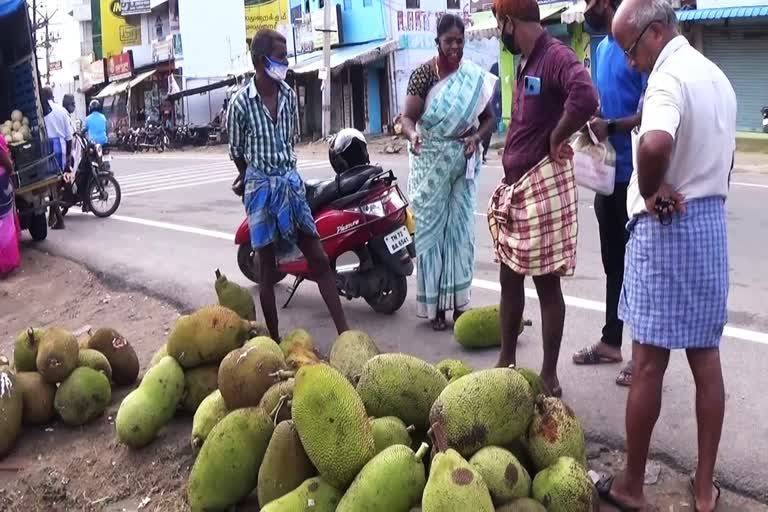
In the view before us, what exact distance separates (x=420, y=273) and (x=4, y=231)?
4851 millimetres

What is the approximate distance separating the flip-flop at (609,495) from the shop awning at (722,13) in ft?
53.1

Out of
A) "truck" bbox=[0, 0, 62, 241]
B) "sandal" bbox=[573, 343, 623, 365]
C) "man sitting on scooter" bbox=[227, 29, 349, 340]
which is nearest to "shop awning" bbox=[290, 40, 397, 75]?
"truck" bbox=[0, 0, 62, 241]

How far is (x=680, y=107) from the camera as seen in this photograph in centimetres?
277

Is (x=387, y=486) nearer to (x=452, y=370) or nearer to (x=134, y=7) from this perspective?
(x=452, y=370)

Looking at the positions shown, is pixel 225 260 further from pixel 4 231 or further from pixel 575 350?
pixel 575 350

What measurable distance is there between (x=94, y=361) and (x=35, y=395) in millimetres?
326

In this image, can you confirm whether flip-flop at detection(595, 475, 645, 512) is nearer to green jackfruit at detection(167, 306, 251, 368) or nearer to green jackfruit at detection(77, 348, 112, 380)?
green jackfruit at detection(167, 306, 251, 368)

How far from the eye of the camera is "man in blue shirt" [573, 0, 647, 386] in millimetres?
3898

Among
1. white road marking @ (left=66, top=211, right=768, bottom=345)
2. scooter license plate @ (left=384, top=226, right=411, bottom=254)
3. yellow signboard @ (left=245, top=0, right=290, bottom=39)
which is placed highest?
yellow signboard @ (left=245, top=0, right=290, bottom=39)

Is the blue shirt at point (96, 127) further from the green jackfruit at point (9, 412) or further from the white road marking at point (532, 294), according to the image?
the green jackfruit at point (9, 412)

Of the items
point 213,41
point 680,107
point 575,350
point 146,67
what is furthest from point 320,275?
point 146,67

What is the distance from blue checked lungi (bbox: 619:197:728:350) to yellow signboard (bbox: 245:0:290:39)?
31189mm

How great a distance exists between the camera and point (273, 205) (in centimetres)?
491

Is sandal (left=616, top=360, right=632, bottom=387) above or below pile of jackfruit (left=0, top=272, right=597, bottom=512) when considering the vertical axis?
below
